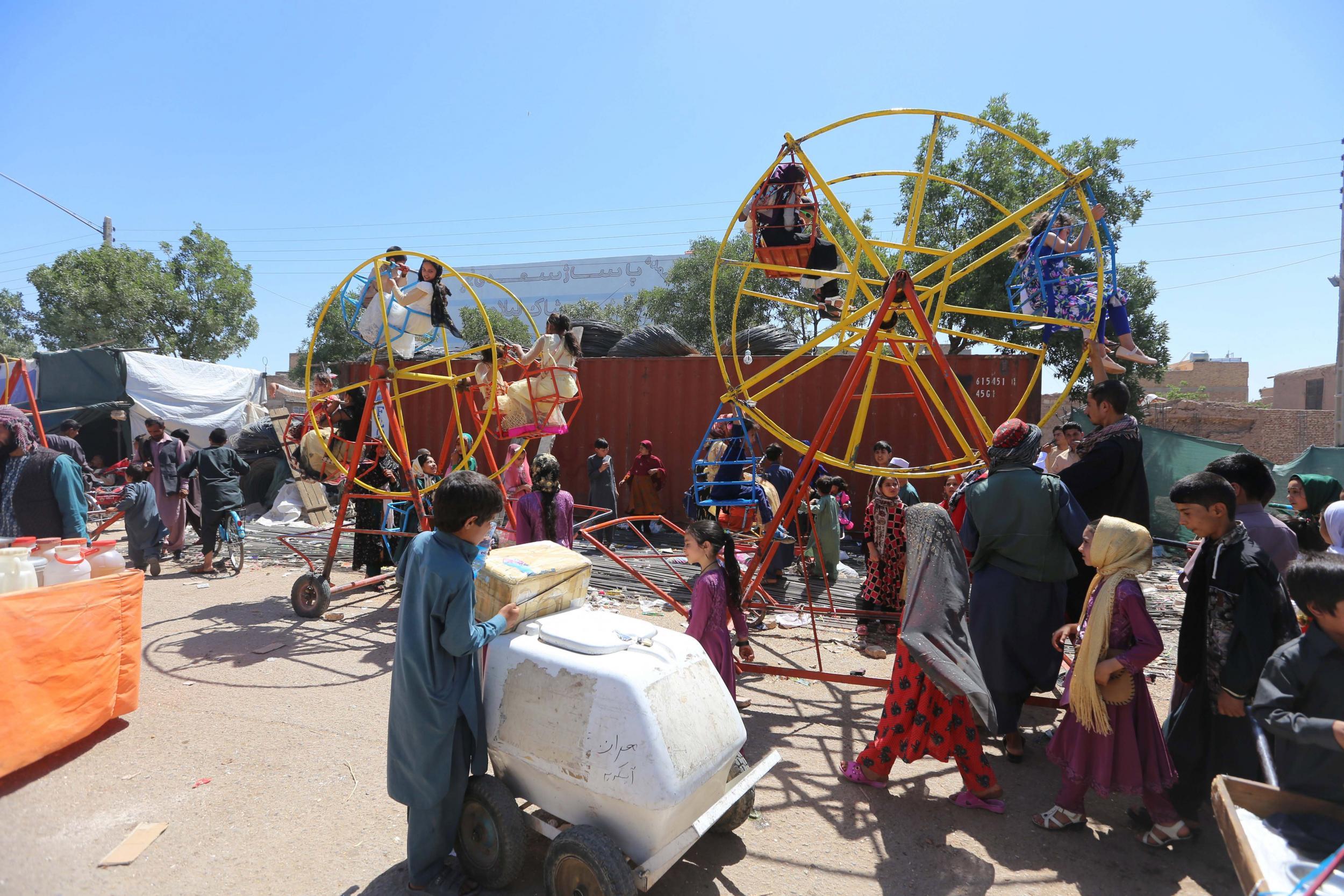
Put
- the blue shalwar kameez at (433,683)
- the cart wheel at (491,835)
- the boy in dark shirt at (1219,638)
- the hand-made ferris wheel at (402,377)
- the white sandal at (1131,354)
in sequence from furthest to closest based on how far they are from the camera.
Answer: the hand-made ferris wheel at (402,377) → the white sandal at (1131,354) → the boy in dark shirt at (1219,638) → the cart wheel at (491,835) → the blue shalwar kameez at (433,683)

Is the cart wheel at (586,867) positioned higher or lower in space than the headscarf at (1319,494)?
lower

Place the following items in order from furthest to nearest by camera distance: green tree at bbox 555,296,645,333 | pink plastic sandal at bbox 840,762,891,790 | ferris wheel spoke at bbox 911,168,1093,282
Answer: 1. green tree at bbox 555,296,645,333
2. ferris wheel spoke at bbox 911,168,1093,282
3. pink plastic sandal at bbox 840,762,891,790

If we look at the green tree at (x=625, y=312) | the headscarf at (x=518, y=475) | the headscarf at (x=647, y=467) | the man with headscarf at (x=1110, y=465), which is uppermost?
the green tree at (x=625, y=312)

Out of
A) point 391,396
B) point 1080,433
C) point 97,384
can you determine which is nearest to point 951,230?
point 1080,433

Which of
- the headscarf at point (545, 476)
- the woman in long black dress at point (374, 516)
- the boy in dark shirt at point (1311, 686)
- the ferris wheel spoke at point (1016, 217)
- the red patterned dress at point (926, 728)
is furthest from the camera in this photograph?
the woman in long black dress at point (374, 516)

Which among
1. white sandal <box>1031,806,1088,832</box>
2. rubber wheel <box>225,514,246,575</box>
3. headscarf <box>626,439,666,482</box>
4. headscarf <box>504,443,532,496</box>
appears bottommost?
rubber wheel <box>225,514,246,575</box>

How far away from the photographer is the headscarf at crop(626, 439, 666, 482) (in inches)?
430

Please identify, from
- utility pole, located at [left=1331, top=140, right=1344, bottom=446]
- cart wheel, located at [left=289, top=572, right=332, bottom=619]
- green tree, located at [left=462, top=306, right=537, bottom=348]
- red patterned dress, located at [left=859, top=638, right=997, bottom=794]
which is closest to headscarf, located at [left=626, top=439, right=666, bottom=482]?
cart wheel, located at [left=289, top=572, right=332, bottom=619]

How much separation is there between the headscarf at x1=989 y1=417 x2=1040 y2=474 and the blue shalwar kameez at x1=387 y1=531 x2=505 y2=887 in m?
2.74

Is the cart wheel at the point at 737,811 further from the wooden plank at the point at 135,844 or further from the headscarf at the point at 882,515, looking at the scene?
the headscarf at the point at 882,515

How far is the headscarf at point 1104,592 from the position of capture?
3018 millimetres

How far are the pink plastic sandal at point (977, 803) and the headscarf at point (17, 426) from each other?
6.60 meters

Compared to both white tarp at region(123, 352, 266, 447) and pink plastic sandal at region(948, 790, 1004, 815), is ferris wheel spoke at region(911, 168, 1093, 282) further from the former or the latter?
white tarp at region(123, 352, 266, 447)

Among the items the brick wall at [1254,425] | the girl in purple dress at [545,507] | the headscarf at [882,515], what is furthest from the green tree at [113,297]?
the brick wall at [1254,425]
